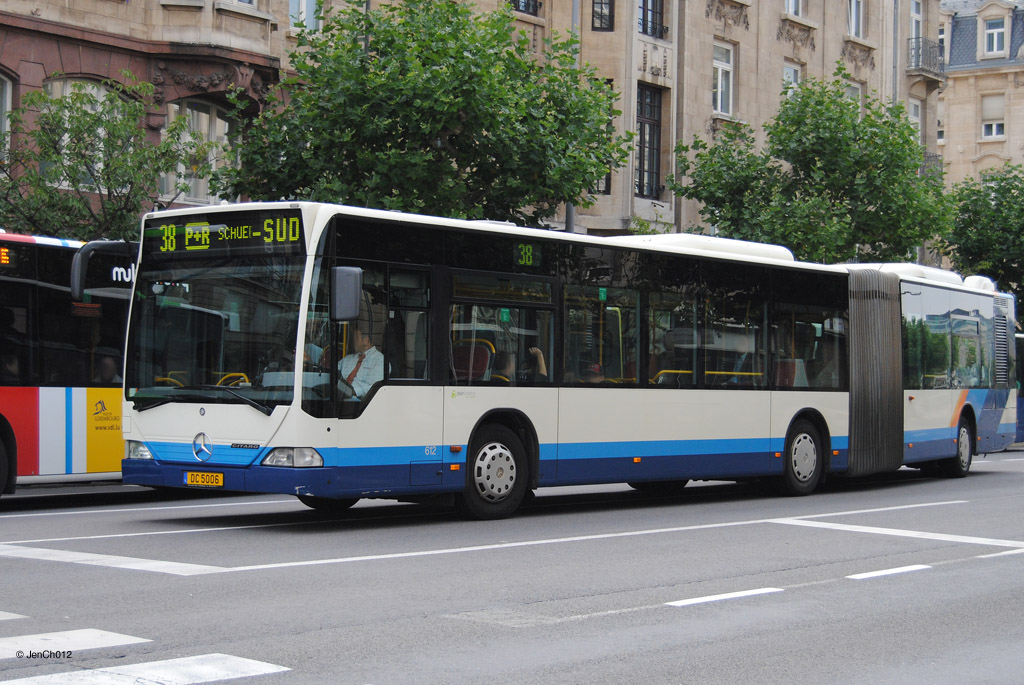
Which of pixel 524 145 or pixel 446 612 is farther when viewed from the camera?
pixel 524 145

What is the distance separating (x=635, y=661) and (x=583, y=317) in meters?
7.88

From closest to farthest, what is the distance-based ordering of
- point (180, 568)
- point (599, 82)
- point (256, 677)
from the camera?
point (256, 677) → point (180, 568) → point (599, 82)

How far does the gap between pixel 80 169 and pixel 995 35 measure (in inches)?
2310

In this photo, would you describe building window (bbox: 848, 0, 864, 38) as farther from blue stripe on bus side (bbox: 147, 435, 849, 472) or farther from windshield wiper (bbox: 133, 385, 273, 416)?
windshield wiper (bbox: 133, 385, 273, 416)

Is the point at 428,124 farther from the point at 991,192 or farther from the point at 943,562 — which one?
the point at 991,192

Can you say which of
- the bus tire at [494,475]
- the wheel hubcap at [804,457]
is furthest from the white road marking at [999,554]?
the wheel hubcap at [804,457]

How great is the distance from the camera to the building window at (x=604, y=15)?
3384 cm

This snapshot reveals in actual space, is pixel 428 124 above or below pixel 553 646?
above

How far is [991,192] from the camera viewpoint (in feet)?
149

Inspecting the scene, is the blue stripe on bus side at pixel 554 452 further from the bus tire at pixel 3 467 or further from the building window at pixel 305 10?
the building window at pixel 305 10

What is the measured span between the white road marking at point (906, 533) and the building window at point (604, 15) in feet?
71.0

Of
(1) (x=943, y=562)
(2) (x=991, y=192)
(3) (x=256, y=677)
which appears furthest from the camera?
(2) (x=991, y=192)

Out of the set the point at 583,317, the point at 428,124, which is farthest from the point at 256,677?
the point at 428,124

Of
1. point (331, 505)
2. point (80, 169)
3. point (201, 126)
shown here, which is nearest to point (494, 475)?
point (331, 505)
